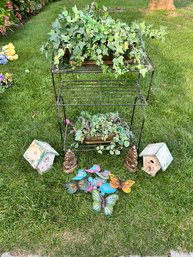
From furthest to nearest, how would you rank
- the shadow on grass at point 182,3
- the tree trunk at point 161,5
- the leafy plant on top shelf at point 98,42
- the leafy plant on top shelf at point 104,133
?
the shadow on grass at point 182,3 → the tree trunk at point 161,5 → the leafy plant on top shelf at point 104,133 → the leafy plant on top shelf at point 98,42

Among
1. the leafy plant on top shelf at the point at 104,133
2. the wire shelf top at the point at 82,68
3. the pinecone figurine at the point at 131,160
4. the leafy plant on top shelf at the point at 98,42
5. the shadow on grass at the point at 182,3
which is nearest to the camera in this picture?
the leafy plant on top shelf at the point at 98,42

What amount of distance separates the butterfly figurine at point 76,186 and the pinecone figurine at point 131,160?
0.39 metres

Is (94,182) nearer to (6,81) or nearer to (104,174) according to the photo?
(104,174)

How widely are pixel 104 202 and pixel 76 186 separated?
26 cm

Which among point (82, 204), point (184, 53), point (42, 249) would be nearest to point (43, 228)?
point (42, 249)

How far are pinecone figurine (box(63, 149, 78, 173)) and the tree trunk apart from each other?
5.01m

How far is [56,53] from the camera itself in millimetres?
1738

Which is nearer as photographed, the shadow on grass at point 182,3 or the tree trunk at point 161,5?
the tree trunk at point 161,5

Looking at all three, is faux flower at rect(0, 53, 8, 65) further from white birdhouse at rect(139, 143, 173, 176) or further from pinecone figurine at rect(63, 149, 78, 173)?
white birdhouse at rect(139, 143, 173, 176)

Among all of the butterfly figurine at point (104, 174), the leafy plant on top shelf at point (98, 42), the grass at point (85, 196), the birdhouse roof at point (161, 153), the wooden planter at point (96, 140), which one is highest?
the leafy plant on top shelf at point (98, 42)

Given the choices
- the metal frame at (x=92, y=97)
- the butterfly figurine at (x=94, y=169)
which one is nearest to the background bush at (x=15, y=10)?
the metal frame at (x=92, y=97)

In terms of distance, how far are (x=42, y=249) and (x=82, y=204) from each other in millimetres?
422

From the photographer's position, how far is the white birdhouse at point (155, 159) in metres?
2.06

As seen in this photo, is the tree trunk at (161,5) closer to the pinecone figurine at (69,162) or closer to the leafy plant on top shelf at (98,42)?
the leafy plant on top shelf at (98,42)
